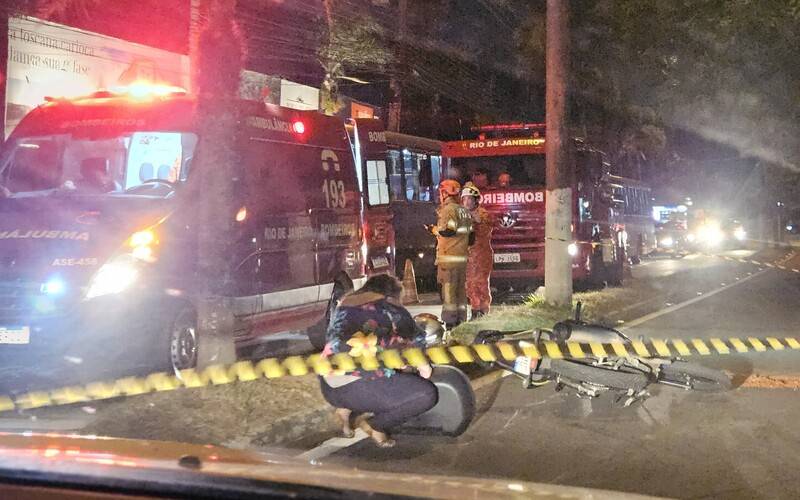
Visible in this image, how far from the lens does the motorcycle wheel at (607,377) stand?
7543 millimetres

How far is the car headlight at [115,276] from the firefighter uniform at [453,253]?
472 cm

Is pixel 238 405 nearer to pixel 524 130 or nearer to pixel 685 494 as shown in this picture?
pixel 685 494

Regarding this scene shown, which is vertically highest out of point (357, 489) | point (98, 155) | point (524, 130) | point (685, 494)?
point (524, 130)

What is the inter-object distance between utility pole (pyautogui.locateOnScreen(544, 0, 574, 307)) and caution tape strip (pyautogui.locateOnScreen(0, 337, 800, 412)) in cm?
525

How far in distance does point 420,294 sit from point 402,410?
1207cm

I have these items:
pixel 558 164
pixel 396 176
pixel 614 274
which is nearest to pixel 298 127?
pixel 558 164

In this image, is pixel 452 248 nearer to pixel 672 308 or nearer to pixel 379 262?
pixel 379 262

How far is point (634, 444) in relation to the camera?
6543 millimetres

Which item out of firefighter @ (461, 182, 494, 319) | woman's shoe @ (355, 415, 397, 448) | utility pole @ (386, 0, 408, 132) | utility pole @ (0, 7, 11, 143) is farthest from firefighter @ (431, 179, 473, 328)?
utility pole @ (386, 0, 408, 132)

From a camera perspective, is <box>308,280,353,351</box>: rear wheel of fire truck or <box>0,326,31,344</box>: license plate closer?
<box>0,326,31,344</box>: license plate

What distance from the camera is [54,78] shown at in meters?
14.9

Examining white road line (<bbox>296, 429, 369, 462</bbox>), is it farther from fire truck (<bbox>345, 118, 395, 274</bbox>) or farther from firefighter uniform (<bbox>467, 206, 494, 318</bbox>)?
firefighter uniform (<bbox>467, 206, 494, 318</bbox>)

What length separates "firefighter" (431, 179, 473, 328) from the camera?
455 inches

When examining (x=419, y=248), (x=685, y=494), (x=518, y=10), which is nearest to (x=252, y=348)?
(x=685, y=494)
